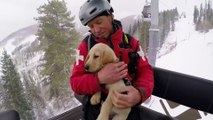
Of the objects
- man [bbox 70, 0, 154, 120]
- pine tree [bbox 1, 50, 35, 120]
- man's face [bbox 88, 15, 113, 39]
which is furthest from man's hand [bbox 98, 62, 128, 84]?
pine tree [bbox 1, 50, 35, 120]

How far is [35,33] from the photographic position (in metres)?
1.79

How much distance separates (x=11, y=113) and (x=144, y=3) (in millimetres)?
1699

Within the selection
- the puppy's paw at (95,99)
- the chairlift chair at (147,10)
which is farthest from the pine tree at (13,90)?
the chairlift chair at (147,10)

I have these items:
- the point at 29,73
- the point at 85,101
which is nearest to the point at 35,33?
the point at 29,73

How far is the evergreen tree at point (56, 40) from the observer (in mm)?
1841

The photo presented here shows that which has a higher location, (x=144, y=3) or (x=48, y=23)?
(x=144, y=3)

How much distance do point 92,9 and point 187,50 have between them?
5.98 feet

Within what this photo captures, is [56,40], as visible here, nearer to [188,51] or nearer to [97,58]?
[97,58]

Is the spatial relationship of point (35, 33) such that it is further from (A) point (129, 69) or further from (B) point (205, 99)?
(B) point (205, 99)

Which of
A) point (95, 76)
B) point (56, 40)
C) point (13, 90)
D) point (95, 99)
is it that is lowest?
point (13, 90)

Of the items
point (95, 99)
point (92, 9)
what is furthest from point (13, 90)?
point (92, 9)

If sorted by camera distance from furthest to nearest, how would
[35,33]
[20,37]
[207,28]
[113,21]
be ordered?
1. [207,28]
2. [35,33]
3. [20,37]
4. [113,21]

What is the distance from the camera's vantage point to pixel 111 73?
94 cm

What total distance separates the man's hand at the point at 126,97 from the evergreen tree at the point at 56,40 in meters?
1.06
